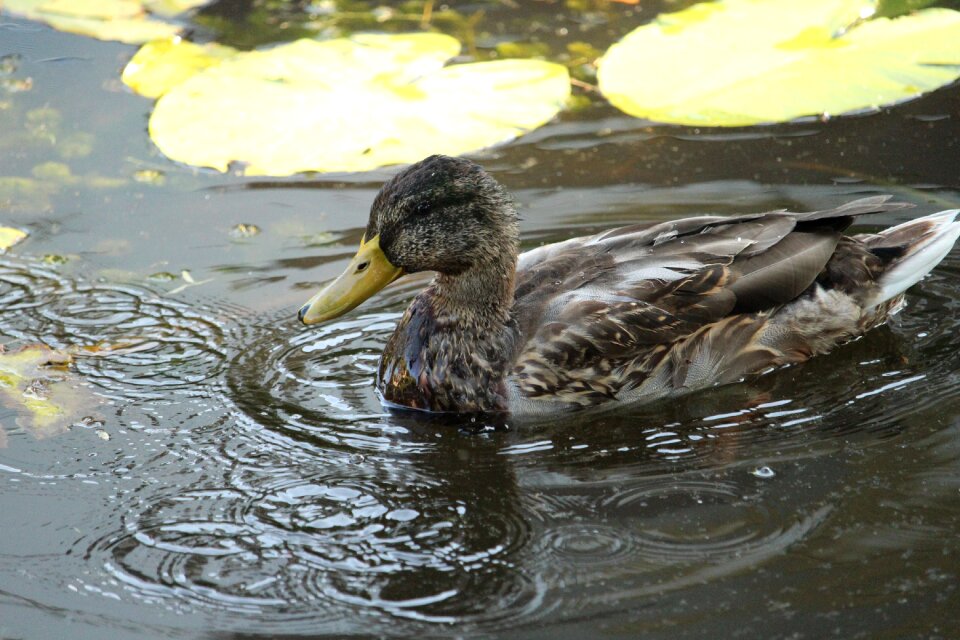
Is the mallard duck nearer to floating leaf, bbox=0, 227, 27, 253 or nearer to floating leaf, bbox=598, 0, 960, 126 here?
floating leaf, bbox=598, 0, 960, 126

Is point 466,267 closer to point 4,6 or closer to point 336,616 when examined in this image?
point 336,616

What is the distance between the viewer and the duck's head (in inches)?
227

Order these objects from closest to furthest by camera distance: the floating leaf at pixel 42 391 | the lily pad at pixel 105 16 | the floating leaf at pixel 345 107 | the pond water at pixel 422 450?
the pond water at pixel 422 450
the floating leaf at pixel 42 391
the floating leaf at pixel 345 107
the lily pad at pixel 105 16

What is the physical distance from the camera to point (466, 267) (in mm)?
6000

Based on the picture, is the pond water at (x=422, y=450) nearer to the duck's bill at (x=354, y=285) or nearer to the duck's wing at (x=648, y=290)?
the duck's wing at (x=648, y=290)

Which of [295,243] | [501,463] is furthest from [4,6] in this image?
[501,463]

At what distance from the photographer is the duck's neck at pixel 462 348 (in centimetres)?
588

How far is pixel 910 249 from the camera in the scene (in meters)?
6.33

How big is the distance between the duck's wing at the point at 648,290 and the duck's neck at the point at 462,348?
10 centimetres

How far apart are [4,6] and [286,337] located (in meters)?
5.04

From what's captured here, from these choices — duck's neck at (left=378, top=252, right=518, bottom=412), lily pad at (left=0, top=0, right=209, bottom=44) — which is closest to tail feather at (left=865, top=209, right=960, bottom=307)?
duck's neck at (left=378, top=252, right=518, bottom=412)

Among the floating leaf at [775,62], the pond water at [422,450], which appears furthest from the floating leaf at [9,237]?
the floating leaf at [775,62]

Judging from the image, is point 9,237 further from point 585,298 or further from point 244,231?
point 585,298

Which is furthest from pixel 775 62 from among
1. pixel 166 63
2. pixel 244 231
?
pixel 166 63
